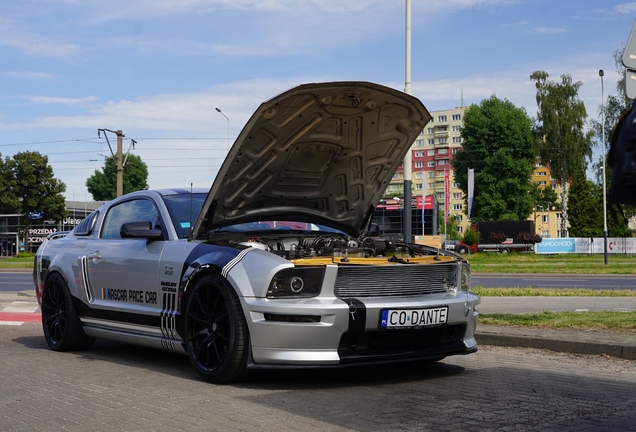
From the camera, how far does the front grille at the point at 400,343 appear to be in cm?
582

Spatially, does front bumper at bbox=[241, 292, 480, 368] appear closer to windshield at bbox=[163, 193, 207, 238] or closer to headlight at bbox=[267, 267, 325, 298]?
headlight at bbox=[267, 267, 325, 298]

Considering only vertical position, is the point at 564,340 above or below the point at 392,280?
below

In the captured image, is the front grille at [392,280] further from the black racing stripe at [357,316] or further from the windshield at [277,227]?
the windshield at [277,227]

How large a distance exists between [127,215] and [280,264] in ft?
8.48

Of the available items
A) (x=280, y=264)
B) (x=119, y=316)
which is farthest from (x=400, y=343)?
(x=119, y=316)

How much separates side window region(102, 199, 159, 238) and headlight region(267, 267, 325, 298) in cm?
193

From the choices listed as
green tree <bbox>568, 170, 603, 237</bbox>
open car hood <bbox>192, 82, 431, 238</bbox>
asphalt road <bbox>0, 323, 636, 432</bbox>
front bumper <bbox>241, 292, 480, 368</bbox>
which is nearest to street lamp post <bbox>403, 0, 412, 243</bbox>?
open car hood <bbox>192, 82, 431, 238</bbox>

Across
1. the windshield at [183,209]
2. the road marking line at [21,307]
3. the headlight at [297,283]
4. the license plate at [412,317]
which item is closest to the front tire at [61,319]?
the windshield at [183,209]

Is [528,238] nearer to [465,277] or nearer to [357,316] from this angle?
[465,277]

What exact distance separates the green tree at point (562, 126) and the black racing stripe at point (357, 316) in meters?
63.9

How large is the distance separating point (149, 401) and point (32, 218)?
68.9 m

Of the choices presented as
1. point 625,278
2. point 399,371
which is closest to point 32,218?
point 625,278

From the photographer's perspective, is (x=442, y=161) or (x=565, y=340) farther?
(x=442, y=161)

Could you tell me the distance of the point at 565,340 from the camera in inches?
309
